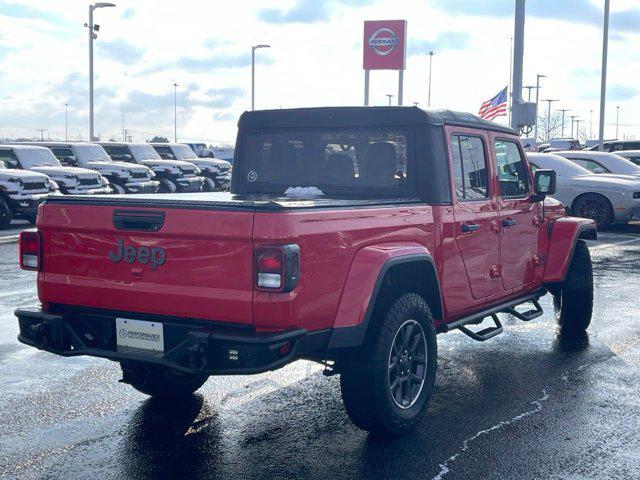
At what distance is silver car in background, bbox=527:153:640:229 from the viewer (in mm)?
17834

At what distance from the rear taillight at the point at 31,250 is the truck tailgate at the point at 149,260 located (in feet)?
0.18

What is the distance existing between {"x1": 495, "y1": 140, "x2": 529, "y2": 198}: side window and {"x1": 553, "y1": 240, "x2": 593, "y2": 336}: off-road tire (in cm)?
111

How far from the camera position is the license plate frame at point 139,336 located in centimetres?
454

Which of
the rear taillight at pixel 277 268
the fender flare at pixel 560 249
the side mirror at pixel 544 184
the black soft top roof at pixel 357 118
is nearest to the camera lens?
the rear taillight at pixel 277 268

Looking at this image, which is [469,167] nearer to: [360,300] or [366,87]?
[360,300]

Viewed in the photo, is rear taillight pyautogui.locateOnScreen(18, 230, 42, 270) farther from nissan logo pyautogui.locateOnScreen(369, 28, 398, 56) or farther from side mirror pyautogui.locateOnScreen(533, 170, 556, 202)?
nissan logo pyautogui.locateOnScreen(369, 28, 398, 56)

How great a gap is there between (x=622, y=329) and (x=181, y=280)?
5285mm

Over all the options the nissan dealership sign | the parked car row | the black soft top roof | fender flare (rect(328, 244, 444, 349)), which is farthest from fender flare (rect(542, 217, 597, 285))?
the nissan dealership sign

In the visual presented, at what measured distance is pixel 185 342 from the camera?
14.3ft

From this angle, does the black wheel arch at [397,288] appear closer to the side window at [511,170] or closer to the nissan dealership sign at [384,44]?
the side window at [511,170]

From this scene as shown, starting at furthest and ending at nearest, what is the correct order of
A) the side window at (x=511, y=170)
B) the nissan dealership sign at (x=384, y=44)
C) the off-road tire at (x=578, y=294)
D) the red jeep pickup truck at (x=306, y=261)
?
1. the nissan dealership sign at (x=384, y=44)
2. the off-road tire at (x=578, y=294)
3. the side window at (x=511, y=170)
4. the red jeep pickup truck at (x=306, y=261)

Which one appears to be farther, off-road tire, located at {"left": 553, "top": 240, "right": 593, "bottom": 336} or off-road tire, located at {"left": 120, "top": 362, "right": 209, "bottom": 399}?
off-road tire, located at {"left": 553, "top": 240, "right": 593, "bottom": 336}

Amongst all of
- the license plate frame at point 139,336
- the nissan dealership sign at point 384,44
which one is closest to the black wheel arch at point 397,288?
the license plate frame at point 139,336

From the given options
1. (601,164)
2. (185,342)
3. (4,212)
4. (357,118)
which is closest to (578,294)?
(357,118)
